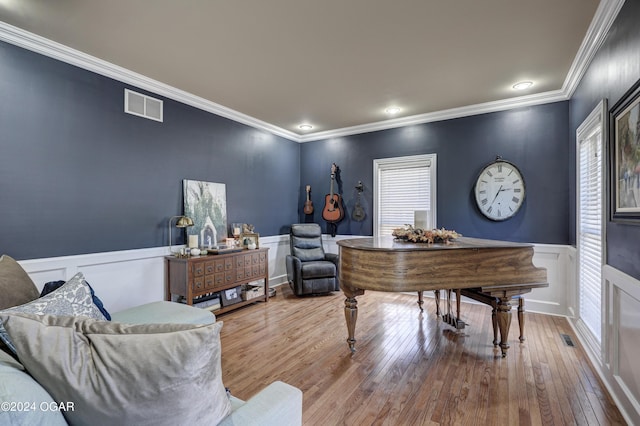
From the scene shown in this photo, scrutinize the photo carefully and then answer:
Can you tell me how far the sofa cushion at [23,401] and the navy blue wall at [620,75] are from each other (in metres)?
2.68

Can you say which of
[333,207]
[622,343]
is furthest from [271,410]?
[333,207]

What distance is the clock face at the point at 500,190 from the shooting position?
151 inches

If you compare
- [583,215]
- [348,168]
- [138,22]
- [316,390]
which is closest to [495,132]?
[583,215]

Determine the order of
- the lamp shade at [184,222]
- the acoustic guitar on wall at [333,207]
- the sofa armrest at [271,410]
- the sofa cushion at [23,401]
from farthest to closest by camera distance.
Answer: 1. the acoustic guitar on wall at [333,207]
2. the lamp shade at [184,222]
3. the sofa armrest at [271,410]
4. the sofa cushion at [23,401]

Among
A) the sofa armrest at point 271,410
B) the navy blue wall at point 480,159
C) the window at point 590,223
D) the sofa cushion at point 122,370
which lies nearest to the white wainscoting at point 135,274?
the navy blue wall at point 480,159

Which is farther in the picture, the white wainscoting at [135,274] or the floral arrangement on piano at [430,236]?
the floral arrangement on piano at [430,236]

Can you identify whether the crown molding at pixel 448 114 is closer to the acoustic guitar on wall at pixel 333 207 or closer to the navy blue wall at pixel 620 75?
the acoustic guitar on wall at pixel 333 207

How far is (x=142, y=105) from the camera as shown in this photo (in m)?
3.28

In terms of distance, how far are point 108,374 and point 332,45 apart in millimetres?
2731

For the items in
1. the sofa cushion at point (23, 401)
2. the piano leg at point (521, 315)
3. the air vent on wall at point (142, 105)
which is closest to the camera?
the sofa cushion at point (23, 401)

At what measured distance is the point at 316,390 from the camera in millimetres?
2121

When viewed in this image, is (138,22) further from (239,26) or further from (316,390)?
(316,390)

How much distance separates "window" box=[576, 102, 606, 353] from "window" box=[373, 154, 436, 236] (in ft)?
5.53

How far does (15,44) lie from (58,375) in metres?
3.13
